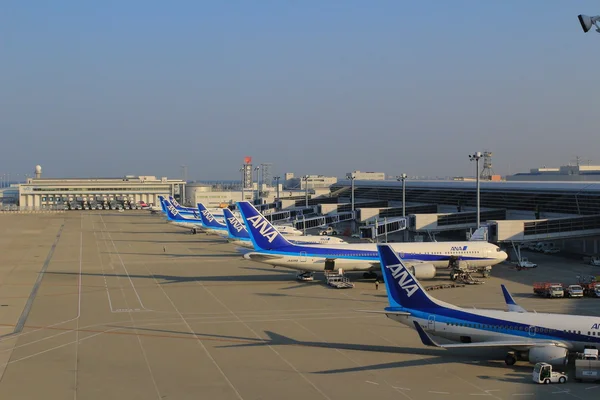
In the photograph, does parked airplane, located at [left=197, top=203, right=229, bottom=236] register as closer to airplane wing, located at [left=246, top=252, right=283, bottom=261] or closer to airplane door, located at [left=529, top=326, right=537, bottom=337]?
airplane wing, located at [left=246, top=252, right=283, bottom=261]

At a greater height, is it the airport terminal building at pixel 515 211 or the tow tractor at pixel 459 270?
the airport terminal building at pixel 515 211

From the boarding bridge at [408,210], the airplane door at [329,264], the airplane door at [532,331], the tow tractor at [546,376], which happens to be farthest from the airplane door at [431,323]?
the boarding bridge at [408,210]

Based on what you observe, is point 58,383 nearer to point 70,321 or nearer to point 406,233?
point 70,321

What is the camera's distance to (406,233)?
8188 centimetres

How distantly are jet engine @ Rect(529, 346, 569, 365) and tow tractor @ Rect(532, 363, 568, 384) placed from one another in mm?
1044

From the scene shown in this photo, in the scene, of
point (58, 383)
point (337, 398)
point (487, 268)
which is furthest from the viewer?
point (487, 268)

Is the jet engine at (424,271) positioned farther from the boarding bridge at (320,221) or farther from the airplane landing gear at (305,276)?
the boarding bridge at (320,221)

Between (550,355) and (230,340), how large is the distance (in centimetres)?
1609

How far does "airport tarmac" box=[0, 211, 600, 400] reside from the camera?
25.9 m

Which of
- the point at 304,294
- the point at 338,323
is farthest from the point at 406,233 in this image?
the point at 338,323

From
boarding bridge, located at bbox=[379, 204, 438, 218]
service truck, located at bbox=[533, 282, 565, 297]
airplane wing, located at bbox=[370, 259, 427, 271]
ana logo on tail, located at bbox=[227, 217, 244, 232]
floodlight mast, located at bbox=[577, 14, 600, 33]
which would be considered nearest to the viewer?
floodlight mast, located at bbox=[577, 14, 600, 33]

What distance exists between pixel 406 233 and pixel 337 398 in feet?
193

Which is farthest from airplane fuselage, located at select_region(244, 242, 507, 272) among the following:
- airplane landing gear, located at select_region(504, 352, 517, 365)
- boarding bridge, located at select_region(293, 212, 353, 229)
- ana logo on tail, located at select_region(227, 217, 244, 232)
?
boarding bridge, located at select_region(293, 212, 353, 229)

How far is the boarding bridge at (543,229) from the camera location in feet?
211
